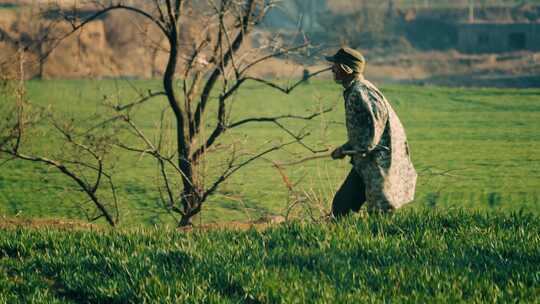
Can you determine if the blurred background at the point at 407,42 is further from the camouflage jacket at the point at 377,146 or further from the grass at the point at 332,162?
the camouflage jacket at the point at 377,146

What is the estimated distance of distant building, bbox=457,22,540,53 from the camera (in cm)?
4853

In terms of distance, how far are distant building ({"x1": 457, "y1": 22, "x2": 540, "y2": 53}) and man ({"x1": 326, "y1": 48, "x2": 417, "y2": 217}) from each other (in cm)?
4094

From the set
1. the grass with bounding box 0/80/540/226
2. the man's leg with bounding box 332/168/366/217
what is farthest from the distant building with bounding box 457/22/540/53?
the man's leg with bounding box 332/168/366/217

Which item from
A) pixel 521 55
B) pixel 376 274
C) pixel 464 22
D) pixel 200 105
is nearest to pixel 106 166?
pixel 200 105

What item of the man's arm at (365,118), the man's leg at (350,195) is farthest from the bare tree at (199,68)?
the man's arm at (365,118)

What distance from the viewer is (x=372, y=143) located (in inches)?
327

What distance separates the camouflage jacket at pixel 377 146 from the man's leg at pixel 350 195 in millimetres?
211

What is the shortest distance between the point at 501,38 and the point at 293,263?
143ft

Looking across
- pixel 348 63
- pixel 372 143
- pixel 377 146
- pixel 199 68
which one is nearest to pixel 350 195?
pixel 377 146

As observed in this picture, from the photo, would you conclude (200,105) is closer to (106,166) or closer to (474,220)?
(474,220)

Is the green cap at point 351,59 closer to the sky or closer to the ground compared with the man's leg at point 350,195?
closer to the sky

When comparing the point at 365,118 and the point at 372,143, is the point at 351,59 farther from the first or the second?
the point at 372,143

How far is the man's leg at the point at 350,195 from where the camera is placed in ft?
29.1

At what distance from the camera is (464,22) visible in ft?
168
